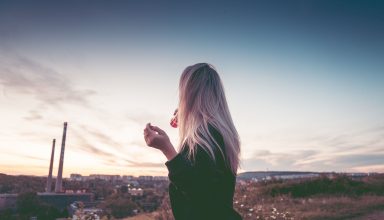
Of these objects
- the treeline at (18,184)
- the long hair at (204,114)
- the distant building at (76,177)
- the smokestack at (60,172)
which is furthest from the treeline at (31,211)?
the distant building at (76,177)

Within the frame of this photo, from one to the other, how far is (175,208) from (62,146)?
57723mm

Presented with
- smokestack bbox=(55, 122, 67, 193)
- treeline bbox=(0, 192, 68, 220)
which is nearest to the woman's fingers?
treeline bbox=(0, 192, 68, 220)

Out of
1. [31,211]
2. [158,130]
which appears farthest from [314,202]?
[31,211]

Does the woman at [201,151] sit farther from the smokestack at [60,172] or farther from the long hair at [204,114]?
the smokestack at [60,172]

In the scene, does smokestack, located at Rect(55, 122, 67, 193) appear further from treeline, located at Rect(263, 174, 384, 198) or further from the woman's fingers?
the woman's fingers

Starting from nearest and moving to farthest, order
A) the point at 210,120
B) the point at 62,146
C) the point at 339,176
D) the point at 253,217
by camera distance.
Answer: the point at 210,120, the point at 253,217, the point at 339,176, the point at 62,146

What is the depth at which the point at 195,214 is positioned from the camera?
1396 millimetres

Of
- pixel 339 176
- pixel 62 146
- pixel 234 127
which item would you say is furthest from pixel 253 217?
pixel 62 146

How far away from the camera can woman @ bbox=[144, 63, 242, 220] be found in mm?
1395

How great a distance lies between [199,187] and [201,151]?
0.51 feet

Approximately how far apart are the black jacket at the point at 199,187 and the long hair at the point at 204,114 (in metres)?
0.05

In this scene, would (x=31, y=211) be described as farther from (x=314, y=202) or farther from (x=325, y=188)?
(x=314, y=202)

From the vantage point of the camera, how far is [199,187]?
4.53 feet

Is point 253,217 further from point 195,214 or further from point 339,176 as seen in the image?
point 339,176
